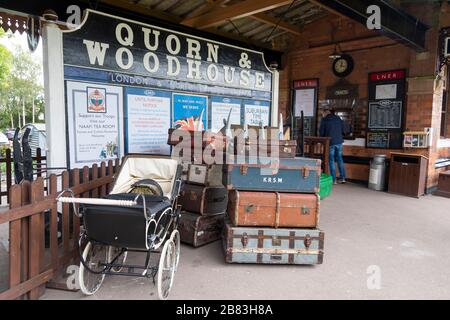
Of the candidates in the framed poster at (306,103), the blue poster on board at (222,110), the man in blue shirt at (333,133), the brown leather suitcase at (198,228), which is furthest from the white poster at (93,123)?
the framed poster at (306,103)

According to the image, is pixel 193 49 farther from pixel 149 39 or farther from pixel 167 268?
pixel 167 268

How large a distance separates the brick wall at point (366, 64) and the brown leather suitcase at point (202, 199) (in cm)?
511

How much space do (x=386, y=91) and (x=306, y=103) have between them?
202 cm

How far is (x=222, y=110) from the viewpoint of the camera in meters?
6.01

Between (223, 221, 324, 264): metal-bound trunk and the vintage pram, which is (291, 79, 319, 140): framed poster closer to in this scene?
(223, 221, 324, 264): metal-bound trunk

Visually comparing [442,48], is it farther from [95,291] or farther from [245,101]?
[95,291]

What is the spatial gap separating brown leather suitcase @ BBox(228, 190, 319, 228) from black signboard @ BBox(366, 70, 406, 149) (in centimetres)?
493

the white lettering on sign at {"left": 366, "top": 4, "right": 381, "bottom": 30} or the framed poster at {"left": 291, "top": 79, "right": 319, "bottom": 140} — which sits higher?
the white lettering on sign at {"left": 366, "top": 4, "right": 381, "bottom": 30}

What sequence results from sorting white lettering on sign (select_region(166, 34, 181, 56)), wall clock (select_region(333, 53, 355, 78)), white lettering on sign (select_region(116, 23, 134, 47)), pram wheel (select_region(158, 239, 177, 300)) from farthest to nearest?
wall clock (select_region(333, 53, 355, 78)) → white lettering on sign (select_region(166, 34, 181, 56)) → white lettering on sign (select_region(116, 23, 134, 47)) → pram wheel (select_region(158, 239, 177, 300))

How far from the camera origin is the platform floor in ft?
8.80

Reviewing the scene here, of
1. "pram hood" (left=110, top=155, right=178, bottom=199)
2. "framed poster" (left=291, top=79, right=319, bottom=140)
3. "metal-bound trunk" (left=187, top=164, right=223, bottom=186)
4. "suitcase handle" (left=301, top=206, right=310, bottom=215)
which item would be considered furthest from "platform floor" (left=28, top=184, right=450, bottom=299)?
"framed poster" (left=291, top=79, right=319, bottom=140)

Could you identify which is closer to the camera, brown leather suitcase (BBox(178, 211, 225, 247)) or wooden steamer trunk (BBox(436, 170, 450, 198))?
brown leather suitcase (BBox(178, 211, 225, 247))

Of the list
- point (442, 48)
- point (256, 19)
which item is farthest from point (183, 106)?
point (442, 48)

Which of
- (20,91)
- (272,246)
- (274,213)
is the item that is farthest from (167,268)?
(20,91)
